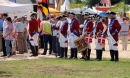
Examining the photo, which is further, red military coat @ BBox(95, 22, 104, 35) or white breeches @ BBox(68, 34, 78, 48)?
white breeches @ BBox(68, 34, 78, 48)

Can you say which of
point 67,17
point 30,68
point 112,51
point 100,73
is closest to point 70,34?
point 67,17

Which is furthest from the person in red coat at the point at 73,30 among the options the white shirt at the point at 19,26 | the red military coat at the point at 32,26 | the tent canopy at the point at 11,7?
the tent canopy at the point at 11,7

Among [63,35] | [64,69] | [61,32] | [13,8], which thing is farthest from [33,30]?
[64,69]

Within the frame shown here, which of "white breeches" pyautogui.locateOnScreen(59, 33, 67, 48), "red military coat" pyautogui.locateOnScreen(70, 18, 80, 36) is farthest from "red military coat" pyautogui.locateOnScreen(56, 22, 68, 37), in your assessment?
"red military coat" pyautogui.locateOnScreen(70, 18, 80, 36)

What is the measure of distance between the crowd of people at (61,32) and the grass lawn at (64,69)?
4.50 feet

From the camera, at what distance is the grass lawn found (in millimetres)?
14328

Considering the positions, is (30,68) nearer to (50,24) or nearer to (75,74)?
(75,74)

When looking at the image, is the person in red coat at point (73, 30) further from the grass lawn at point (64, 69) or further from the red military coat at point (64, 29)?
the grass lawn at point (64, 69)

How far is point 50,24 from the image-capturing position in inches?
880

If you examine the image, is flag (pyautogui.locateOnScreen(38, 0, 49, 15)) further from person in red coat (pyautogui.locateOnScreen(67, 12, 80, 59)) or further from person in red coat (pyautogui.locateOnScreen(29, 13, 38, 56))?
person in red coat (pyautogui.locateOnScreen(67, 12, 80, 59))

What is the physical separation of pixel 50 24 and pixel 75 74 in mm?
8025

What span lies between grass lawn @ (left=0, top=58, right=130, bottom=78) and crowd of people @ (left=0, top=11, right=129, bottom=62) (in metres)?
1.37

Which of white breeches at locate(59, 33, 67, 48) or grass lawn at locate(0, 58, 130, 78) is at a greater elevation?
white breeches at locate(59, 33, 67, 48)

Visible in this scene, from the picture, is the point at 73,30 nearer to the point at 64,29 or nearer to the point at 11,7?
the point at 64,29
